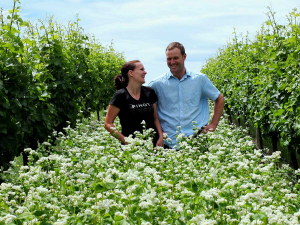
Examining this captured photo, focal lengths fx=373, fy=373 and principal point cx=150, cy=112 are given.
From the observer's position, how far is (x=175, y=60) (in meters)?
5.58

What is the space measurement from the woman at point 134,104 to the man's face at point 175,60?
43cm

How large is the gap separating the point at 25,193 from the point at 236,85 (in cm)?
1165

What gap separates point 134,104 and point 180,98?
0.75m

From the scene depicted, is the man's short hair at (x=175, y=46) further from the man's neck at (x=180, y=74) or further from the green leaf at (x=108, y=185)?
the green leaf at (x=108, y=185)

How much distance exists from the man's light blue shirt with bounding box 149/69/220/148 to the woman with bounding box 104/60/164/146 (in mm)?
178

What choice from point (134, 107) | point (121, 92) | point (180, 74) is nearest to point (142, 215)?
point (134, 107)

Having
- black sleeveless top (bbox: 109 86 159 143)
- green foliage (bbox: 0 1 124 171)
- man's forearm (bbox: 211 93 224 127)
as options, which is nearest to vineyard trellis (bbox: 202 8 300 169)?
man's forearm (bbox: 211 93 224 127)

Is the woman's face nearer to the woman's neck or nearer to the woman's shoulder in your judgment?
the woman's neck

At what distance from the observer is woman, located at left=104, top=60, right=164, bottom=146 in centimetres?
563

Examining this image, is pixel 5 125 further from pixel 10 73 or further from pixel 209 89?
pixel 209 89

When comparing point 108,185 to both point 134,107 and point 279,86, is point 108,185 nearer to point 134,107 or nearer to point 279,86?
point 134,107

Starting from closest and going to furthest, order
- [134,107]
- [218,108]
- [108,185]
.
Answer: [108,185]
[134,107]
[218,108]

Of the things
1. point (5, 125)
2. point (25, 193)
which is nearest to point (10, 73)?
point (5, 125)

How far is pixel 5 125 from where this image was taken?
5.91m
